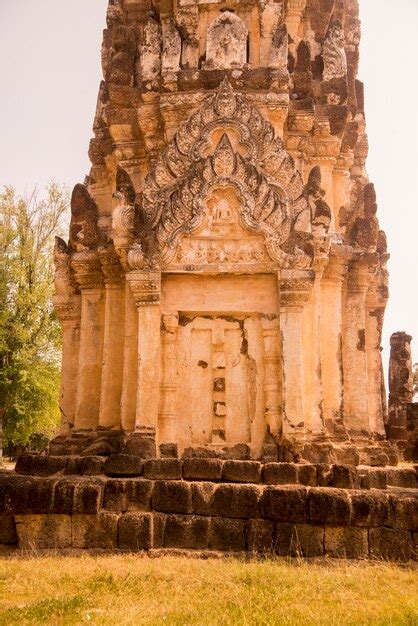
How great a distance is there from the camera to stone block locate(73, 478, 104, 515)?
283 inches

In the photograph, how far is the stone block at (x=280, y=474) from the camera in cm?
728

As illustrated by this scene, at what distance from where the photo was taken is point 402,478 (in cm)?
766

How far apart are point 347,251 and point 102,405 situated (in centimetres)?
438

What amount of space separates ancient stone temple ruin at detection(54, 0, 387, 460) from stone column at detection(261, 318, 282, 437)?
0.05 feet

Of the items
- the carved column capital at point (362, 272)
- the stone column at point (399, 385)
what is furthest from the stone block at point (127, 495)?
the stone column at point (399, 385)

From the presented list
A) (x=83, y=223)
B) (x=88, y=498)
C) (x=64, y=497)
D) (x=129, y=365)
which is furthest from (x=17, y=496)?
(x=83, y=223)

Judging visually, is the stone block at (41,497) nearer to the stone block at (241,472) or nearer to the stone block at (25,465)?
the stone block at (25,465)

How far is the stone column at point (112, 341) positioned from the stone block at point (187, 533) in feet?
9.40

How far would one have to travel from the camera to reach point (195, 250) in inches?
365

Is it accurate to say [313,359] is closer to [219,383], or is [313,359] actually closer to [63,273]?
[219,383]

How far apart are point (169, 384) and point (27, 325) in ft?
52.8

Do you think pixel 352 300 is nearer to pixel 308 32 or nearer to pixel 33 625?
pixel 308 32

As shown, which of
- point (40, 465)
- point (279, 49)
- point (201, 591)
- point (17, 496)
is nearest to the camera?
point (201, 591)

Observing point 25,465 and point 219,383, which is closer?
point 25,465
